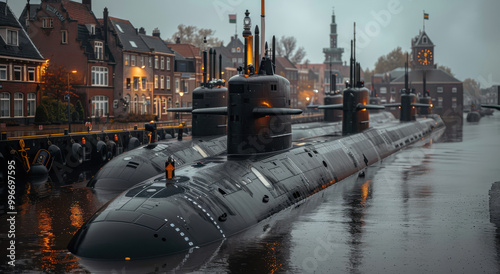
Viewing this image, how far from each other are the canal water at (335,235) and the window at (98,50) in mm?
40417

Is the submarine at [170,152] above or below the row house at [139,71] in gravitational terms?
below

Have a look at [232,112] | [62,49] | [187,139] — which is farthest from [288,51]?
[232,112]

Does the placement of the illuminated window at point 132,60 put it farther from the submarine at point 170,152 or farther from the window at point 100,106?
the submarine at point 170,152

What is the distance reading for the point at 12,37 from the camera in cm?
5588

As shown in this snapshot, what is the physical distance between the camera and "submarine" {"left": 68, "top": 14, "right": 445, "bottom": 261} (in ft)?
60.5

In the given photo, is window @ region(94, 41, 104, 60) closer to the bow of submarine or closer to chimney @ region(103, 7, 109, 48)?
chimney @ region(103, 7, 109, 48)

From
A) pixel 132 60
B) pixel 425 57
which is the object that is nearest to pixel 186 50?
pixel 132 60

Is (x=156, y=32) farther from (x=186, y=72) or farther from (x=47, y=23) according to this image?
(x=47, y=23)

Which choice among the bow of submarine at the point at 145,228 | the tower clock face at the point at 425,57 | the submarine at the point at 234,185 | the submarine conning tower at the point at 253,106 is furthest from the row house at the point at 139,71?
the tower clock face at the point at 425,57

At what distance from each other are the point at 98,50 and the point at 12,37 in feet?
64.9

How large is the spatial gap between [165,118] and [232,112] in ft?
201

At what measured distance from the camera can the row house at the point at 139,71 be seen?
77.2m

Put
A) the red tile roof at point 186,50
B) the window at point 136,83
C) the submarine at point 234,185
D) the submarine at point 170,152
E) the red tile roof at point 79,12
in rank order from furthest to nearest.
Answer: the red tile roof at point 186,50 < the window at point 136,83 < the red tile roof at point 79,12 < the submarine at point 170,152 < the submarine at point 234,185

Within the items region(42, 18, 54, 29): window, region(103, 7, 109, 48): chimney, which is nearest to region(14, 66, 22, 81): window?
region(42, 18, 54, 29): window
